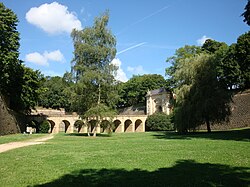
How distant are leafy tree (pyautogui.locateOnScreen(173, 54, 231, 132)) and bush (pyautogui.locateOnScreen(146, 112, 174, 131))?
26.5 metres

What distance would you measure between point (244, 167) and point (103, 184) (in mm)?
3951

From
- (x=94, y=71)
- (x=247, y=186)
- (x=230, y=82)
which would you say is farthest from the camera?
(x=230, y=82)

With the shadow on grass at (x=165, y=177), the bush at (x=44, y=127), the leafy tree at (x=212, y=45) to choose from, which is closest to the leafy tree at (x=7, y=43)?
the bush at (x=44, y=127)

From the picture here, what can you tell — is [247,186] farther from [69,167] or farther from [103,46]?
[103,46]

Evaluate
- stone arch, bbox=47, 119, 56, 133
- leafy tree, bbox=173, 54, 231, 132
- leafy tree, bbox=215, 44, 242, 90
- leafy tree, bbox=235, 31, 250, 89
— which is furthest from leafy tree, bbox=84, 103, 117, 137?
stone arch, bbox=47, 119, 56, 133

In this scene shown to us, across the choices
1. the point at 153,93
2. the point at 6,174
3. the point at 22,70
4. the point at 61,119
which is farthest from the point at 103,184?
the point at 153,93

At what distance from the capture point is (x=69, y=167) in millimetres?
7660

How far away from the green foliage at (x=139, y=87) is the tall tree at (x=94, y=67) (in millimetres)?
46484

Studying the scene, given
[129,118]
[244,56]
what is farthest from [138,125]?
[244,56]

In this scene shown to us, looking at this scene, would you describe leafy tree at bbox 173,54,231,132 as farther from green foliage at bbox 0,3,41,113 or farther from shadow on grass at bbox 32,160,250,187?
green foliage at bbox 0,3,41,113

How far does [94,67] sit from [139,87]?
48.4m

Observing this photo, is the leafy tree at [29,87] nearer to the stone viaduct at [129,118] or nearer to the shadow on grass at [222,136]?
the stone viaduct at [129,118]

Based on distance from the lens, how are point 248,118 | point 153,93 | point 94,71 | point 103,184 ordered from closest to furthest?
point 103,184 → point 94,71 → point 248,118 → point 153,93

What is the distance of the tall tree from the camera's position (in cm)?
2547
